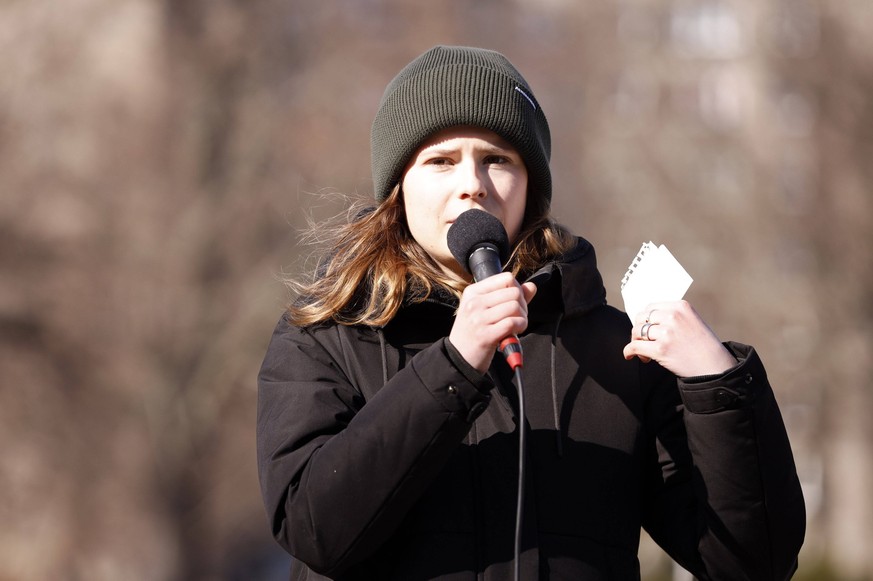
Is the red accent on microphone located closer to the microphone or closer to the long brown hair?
the microphone

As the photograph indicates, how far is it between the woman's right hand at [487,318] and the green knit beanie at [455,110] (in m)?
0.59

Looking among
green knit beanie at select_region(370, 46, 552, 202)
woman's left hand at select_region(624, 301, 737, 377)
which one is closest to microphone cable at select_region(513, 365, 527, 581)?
woman's left hand at select_region(624, 301, 737, 377)

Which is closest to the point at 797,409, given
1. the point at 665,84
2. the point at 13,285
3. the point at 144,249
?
the point at 665,84

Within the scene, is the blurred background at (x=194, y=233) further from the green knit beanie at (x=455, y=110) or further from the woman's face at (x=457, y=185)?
the woman's face at (x=457, y=185)

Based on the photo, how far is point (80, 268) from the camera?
1609 cm

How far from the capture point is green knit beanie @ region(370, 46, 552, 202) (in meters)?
2.83

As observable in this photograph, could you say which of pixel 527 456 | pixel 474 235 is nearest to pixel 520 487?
pixel 527 456

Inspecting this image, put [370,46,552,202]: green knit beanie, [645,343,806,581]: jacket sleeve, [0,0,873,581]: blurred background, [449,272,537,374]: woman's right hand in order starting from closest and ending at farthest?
1. [449,272,537,374]: woman's right hand
2. [645,343,806,581]: jacket sleeve
3. [370,46,552,202]: green knit beanie
4. [0,0,873,581]: blurred background

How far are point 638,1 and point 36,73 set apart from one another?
45.8 ft

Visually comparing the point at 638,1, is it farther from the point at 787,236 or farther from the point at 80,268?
the point at 80,268

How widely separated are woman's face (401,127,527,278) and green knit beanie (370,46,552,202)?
0.09 ft

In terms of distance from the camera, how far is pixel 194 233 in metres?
16.8

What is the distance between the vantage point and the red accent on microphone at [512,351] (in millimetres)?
2311

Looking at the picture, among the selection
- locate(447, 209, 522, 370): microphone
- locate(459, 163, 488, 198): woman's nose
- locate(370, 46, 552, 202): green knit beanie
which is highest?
locate(370, 46, 552, 202): green knit beanie
